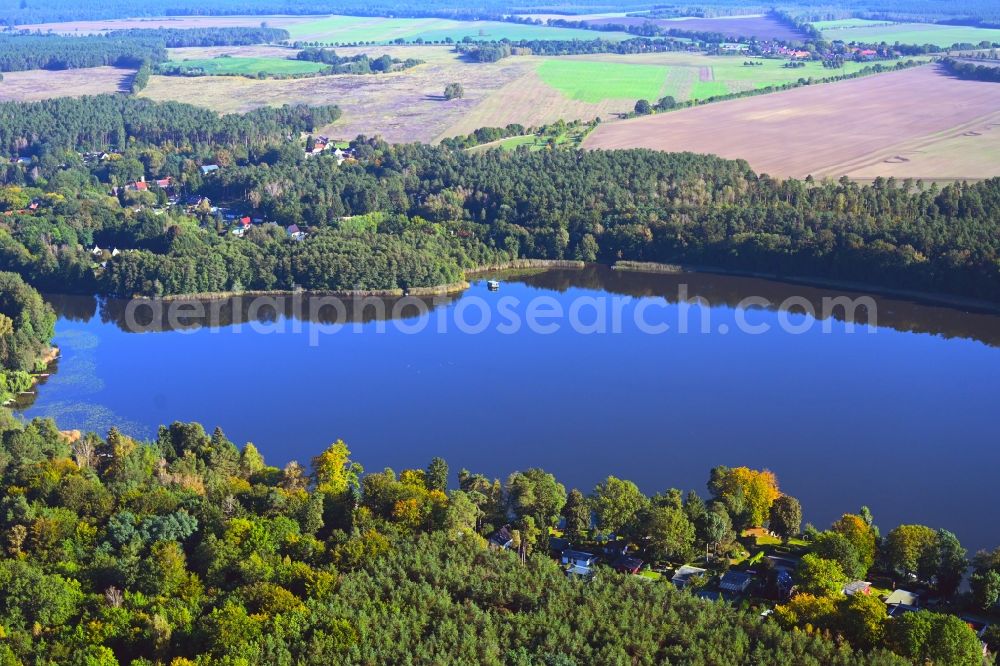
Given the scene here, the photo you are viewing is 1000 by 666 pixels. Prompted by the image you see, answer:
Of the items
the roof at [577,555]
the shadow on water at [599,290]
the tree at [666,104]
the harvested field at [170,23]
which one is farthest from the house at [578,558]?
the harvested field at [170,23]

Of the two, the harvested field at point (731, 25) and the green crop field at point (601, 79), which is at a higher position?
the harvested field at point (731, 25)

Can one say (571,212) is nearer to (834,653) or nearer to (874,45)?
(834,653)

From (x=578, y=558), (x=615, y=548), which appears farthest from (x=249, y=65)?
(x=578, y=558)

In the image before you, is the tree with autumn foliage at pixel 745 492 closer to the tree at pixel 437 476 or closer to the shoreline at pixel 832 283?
the tree at pixel 437 476

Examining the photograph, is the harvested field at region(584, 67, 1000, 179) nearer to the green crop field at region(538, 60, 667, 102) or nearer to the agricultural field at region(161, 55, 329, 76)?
the green crop field at region(538, 60, 667, 102)

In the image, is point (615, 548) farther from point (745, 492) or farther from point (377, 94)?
point (377, 94)

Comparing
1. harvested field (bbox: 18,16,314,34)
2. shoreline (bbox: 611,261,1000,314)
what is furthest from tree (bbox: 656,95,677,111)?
harvested field (bbox: 18,16,314,34)
